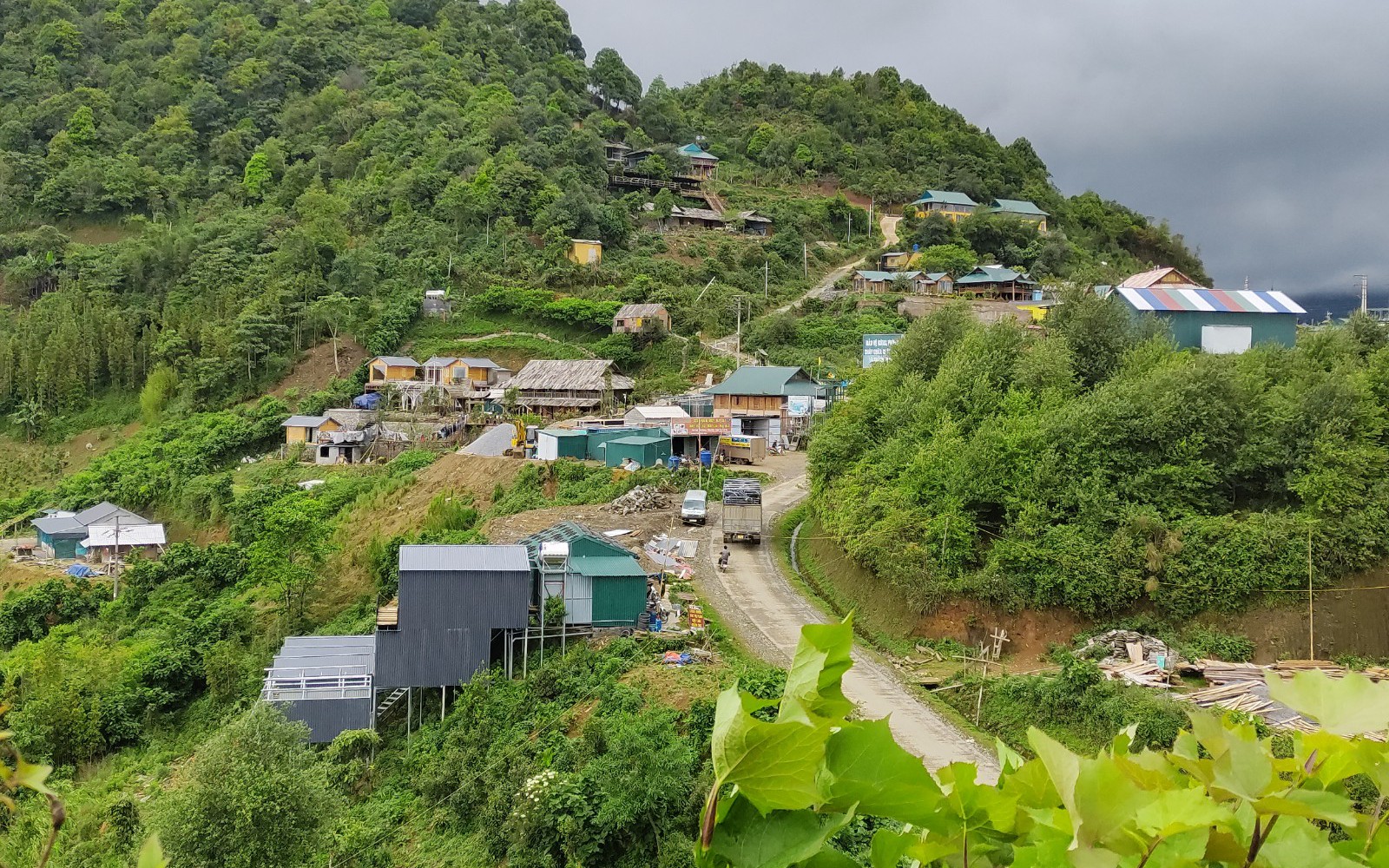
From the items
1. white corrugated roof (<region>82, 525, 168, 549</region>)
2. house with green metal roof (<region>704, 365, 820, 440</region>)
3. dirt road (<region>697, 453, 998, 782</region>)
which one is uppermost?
house with green metal roof (<region>704, 365, 820, 440</region>)

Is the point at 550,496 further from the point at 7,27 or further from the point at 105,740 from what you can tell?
the point at 7,27

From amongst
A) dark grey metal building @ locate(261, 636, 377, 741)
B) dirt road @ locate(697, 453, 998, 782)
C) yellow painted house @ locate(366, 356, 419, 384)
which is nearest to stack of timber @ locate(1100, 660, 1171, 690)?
dirt road @ locate(697, 453, 998, 782)

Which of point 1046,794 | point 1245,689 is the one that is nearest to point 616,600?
point 1245,689

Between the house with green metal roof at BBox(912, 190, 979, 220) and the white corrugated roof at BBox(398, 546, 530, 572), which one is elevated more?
the house with green metal roof at BBox(912, 190, 979, 220)

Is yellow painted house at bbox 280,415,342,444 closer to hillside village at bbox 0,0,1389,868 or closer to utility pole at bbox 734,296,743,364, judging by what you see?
hillside village at bbox 0,0,1389,868

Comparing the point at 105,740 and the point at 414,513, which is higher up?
the point at 414,513

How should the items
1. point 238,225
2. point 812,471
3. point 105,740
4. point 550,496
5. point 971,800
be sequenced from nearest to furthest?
1. point 971,800
2. point 105,740
3. point 812,471
4. point 550,496
5. point 238,225

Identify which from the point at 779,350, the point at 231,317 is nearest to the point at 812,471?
the point at 779,350

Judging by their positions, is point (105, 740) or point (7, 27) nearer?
point (105, 740)

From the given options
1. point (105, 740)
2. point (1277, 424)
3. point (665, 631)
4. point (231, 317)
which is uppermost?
point (231, 317)
